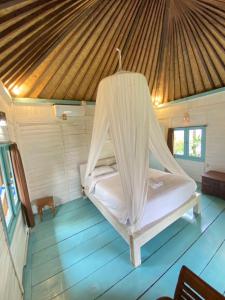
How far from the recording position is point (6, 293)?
1.26 m

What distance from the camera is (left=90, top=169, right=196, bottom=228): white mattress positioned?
2.27m

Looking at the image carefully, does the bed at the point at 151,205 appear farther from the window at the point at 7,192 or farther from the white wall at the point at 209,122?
the white wall at the point at 209,122

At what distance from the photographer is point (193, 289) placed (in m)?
0.96

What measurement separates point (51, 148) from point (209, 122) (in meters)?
4.51

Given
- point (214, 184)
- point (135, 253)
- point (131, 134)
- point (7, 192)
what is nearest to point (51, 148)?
point (7, 192)

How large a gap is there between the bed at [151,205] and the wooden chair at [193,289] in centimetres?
105

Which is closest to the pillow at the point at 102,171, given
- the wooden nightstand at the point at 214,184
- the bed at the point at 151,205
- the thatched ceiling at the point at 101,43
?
the bed at the point at 151,205

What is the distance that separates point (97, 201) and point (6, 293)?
2003 millimetres

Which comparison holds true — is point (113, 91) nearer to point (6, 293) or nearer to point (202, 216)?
point (6, 293)

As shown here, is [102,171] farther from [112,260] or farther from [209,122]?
[209,122]

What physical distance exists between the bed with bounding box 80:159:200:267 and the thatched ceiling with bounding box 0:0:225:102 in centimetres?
263

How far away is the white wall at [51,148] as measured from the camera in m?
3.50

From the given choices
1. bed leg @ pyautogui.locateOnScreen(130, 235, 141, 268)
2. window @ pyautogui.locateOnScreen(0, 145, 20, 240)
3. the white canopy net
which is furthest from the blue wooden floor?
window @ pyautogui.locateOnScreen(0, 145, 20, 240)

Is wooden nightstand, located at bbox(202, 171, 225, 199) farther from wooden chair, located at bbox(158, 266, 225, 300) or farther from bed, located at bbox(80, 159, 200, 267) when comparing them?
wooden chair, located at bbox(158, 266, 225, 300)
